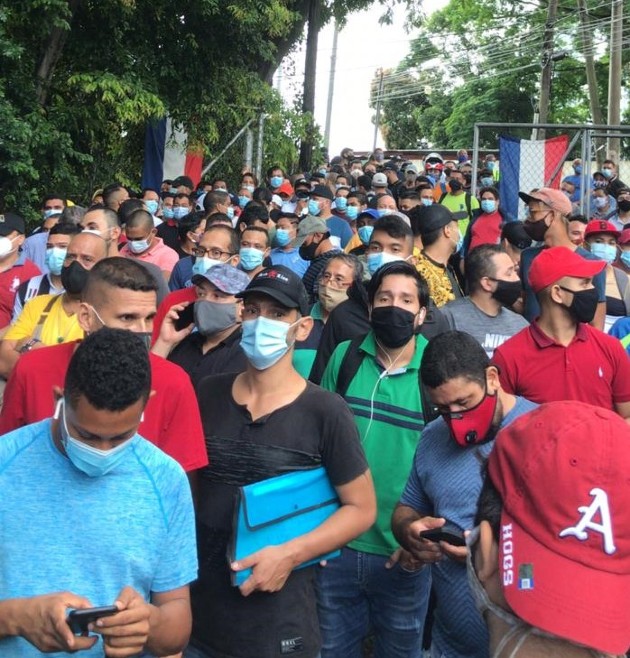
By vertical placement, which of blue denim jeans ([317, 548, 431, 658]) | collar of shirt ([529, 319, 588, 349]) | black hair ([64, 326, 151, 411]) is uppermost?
collar of shirt ([529, 319, 588, 349])

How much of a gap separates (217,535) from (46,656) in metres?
0.93

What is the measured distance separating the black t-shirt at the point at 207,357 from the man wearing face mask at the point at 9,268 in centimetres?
245

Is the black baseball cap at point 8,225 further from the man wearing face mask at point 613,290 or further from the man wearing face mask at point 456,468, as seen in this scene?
the man wearing face mask at point 456,468

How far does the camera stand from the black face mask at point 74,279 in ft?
15.2

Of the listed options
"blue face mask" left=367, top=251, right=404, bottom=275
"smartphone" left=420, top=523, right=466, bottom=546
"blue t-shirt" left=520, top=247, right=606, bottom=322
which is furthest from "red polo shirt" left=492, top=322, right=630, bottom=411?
"blue face mask" left=367, top=251, right=404, bottom=275

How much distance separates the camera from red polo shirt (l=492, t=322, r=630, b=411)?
4309 millimetres

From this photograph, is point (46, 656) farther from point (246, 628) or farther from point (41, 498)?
point (246, 628)

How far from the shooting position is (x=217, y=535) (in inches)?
127

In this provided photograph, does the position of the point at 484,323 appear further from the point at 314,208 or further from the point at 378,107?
the point at 378,107

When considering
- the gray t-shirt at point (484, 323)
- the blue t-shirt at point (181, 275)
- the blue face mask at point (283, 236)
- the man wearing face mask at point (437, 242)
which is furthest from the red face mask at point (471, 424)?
the blue face mask at point (283, 236)

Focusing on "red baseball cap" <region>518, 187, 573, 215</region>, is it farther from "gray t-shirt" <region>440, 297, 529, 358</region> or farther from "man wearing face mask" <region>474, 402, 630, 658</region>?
"man wearing face mask" <region>474, 402, 630, 658</region>

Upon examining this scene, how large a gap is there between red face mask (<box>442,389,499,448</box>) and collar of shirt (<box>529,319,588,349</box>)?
1.38 m

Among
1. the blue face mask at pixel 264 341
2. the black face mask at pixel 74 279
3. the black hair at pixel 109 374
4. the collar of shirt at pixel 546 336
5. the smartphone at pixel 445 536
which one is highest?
the black face mask at pixel 74 279

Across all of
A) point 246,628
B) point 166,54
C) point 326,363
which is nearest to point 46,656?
point 246,628
